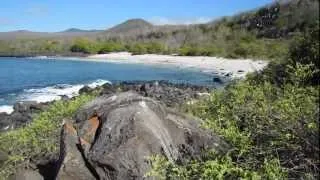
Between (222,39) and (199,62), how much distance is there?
38.0 m

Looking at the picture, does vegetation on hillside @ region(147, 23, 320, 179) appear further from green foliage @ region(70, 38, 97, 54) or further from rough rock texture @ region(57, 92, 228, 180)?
green foliage @ region(70, 38, 97, 54)

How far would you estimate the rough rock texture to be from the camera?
20.4 ft

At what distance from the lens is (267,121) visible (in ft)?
18.0

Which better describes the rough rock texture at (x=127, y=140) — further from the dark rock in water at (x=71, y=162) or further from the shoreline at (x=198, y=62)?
the shoreline at (x=198, y=62)

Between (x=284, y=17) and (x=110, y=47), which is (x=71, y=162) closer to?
(x=284, y=17)

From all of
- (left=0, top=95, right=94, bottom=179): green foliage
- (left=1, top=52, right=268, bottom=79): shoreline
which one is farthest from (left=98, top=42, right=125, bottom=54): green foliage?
(left=0, top=95, right=94, bottom=179): green foliage

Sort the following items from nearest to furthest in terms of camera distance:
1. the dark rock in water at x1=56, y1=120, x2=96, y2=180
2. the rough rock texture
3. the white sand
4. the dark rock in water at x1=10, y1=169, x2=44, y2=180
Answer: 1. the rough rock texture
2. the dark rock in water at x1=56, y1=120, x2=96, y2=180
3. the dark rock in water at x1=10, y1=169, x2=44, y2=180
4. the white sand

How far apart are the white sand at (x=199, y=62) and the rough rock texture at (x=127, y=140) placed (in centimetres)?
2860

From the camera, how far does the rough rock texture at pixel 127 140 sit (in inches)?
245

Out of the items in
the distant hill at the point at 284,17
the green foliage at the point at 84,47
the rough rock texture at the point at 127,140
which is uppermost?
the distant hill at the point at 284,17

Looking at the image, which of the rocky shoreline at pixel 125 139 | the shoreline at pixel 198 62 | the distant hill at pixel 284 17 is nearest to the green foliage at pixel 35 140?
the rocky shoreline at pixel 125 139

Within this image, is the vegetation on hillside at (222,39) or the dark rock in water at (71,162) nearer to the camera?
the vegetation on hillside at (222,39)

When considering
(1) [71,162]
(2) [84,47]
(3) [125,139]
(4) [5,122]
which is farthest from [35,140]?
(2) [84,47]

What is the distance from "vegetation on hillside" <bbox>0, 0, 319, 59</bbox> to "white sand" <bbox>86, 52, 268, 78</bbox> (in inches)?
55.6
